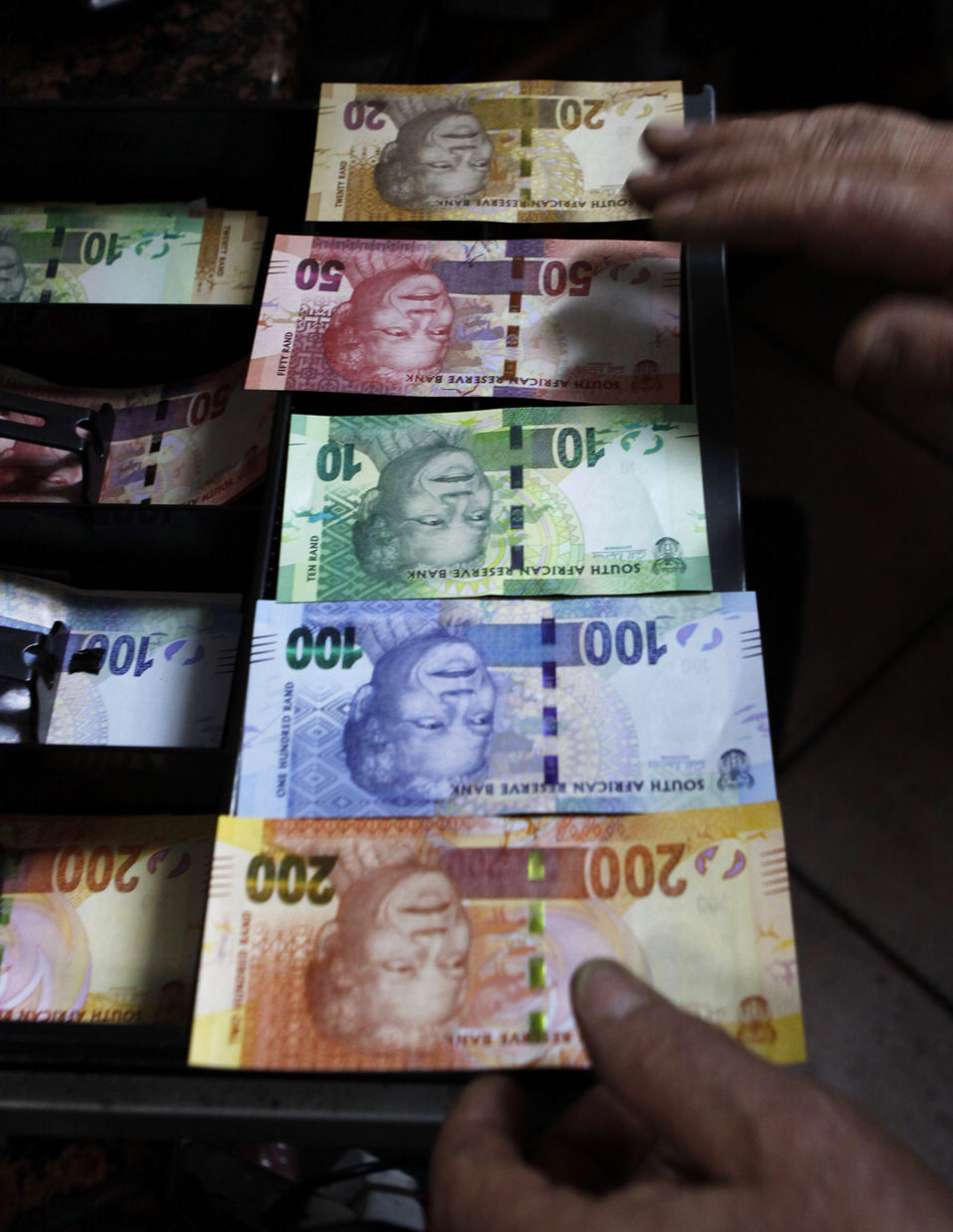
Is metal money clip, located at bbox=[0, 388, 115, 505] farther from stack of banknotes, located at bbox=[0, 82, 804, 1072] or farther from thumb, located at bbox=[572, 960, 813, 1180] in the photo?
thumb, located at bbox=[572, 960, 813, 1180]

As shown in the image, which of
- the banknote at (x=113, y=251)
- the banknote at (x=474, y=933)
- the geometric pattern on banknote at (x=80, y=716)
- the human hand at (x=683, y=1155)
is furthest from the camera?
the banknote at (x=113, y=251)

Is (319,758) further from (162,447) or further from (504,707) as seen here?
(162,447)

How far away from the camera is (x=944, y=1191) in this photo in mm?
549

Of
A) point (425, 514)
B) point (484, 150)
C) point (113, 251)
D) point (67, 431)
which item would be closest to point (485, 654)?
point (425, 514)

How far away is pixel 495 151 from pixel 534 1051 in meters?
0.92

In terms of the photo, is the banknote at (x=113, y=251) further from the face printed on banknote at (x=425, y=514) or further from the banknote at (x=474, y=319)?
the face printed on banknote at (x=425, y=514)

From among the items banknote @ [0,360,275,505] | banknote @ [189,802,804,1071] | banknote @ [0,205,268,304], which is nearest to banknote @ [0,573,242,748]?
banknote @ [0,360,275,505]

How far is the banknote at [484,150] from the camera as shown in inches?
41.3

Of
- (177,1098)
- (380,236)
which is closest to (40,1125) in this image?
(177,1098)

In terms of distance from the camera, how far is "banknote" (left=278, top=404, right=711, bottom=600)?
891 mm

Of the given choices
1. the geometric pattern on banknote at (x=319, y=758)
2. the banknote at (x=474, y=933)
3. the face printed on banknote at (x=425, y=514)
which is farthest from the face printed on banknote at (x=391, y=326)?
the banknote at (x=474, y=933)

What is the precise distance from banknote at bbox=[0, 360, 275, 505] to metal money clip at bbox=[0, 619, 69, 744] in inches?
6.9

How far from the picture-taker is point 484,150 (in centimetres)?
108

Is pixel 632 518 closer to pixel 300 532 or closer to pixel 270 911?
pixel 300 532
